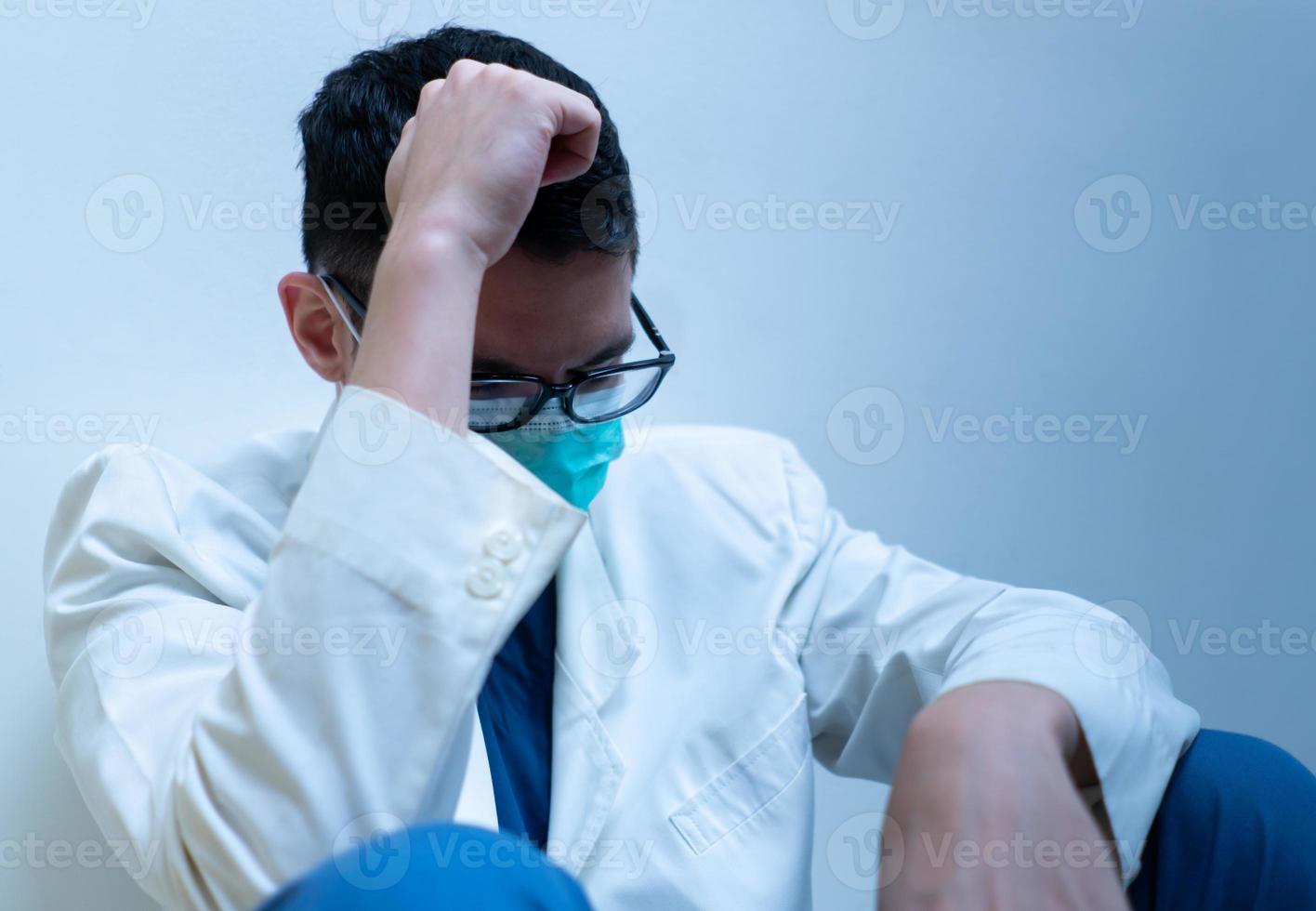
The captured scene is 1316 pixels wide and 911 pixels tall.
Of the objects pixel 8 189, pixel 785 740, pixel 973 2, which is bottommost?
pixel 785 740

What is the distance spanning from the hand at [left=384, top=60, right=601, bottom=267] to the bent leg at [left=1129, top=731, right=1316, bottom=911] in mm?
651

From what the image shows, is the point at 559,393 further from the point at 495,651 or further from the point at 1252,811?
the point at 1252,811

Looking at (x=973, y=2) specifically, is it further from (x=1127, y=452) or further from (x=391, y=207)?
(x=391, y=207)

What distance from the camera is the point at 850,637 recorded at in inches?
45.5

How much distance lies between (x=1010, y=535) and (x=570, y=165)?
2.92 ft

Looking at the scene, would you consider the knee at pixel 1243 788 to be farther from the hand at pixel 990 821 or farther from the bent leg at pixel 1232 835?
the hand at pixel 990 821

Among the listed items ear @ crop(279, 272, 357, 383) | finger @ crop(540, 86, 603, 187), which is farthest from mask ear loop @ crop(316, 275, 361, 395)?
finger @ crop(540, 86, 603, 187)

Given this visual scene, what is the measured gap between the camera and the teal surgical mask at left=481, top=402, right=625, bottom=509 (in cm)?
103

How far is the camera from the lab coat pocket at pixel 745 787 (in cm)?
106

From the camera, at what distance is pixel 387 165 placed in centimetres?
105

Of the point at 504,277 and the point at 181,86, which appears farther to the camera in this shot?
Answer: the point at 181,86

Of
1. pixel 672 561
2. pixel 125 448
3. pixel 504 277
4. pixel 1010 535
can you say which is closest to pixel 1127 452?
pixel 1010 535

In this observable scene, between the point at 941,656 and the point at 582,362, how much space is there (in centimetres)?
40

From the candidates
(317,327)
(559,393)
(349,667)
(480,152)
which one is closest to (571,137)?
(480,152)
